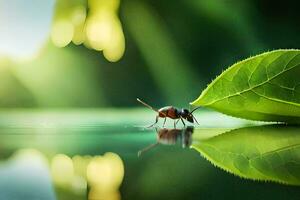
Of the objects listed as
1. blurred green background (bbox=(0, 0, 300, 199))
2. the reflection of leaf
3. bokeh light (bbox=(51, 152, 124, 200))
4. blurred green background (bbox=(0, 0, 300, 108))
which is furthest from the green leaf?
blurred green background (bbox=(0, 0, 300, 108))

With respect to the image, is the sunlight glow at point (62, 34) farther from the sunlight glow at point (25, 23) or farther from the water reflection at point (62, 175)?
the water reflection at point (62, 175)

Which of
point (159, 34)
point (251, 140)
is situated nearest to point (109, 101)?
point (159, 34)

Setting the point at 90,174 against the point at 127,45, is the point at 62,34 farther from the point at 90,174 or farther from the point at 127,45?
the point at 90,174

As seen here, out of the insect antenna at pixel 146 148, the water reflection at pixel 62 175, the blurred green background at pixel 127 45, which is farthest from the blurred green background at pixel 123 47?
the water reflection at pixel 62 175

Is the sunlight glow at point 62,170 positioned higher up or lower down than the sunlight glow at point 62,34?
lower down

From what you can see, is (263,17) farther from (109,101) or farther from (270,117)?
(270,117)

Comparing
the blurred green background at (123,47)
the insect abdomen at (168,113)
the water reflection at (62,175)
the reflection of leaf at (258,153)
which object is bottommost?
the water reflection at (62,175)

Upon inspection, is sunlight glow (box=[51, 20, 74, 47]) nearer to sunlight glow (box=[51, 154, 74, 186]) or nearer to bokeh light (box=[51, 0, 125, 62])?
bokeh light (box=[51, 0, 125, 62])
